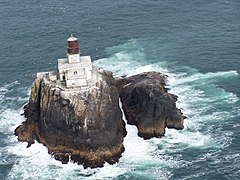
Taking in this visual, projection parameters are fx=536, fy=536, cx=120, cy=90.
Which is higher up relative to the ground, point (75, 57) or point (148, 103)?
point (75, 57)

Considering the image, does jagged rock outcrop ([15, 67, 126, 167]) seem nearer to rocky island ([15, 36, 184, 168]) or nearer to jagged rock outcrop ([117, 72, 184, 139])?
rocky island ([15, 36, 184, 168])

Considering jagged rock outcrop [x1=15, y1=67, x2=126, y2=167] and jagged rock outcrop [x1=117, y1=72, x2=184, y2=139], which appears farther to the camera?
jagged rock outcrop [x1=117, y1=72, x2=184, y2=139]

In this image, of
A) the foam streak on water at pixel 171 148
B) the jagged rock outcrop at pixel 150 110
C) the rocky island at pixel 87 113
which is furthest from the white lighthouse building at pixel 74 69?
the foam streak on water at pixel 171 148

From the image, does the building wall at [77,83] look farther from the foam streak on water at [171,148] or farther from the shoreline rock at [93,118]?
the foam streak on water at [171,148]

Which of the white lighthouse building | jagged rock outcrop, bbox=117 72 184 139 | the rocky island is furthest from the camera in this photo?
jagged rock outcrop, bbox=117 72 184 139

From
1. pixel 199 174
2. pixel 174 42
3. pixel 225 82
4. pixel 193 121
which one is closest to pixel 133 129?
pixel 193 121

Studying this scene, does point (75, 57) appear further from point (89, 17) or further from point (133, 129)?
point (89, 17)

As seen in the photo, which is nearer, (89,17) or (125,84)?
(125,84)

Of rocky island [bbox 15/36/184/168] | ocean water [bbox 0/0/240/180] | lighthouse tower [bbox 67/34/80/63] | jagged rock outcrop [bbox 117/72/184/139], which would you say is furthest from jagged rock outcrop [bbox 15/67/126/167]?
lighthouse tower [bbox 67/34/80/63]

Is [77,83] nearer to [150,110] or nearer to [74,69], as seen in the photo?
[74,69]
